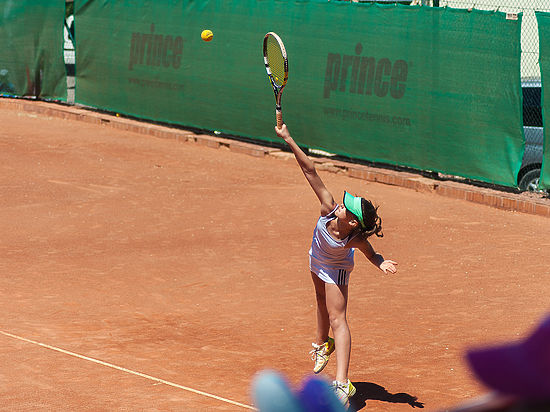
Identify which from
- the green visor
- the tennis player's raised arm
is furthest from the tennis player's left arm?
the tennis player's raised arm

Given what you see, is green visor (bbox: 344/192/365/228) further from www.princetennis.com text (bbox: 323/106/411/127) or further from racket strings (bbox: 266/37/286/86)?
www.princetennis.com text (bbox: 323/106/411/127)

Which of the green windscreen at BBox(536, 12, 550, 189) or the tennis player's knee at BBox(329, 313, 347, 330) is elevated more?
the green windscreen at BBox(536, 12, 550, 189)

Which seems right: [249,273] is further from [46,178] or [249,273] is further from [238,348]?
[46,178]

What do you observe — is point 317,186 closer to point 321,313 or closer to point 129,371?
point 321,313

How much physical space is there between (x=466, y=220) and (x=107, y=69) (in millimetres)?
10482

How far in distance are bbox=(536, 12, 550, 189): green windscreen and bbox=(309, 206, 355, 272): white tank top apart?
25.8 feet

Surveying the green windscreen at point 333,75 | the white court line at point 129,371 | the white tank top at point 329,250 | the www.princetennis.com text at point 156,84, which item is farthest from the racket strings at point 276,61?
the www.princetennis.com text at point 156,84

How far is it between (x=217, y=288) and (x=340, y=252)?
10.4ft

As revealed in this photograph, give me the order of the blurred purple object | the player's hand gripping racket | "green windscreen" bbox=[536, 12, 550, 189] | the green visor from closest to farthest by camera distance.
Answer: the blurred purple object
the green visor
the player's hand gripping racket
"green windscreen" bbox=[536, 12, 550, 189]

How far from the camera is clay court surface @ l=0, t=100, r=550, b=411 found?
608 centimetres

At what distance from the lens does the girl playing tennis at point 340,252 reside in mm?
5398

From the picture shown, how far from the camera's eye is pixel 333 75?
15.5m

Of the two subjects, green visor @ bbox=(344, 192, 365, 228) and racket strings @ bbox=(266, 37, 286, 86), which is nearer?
green visor @ bbox=(344, 192, 365, 228)

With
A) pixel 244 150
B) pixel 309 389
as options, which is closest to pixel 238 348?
pixel 309 389
